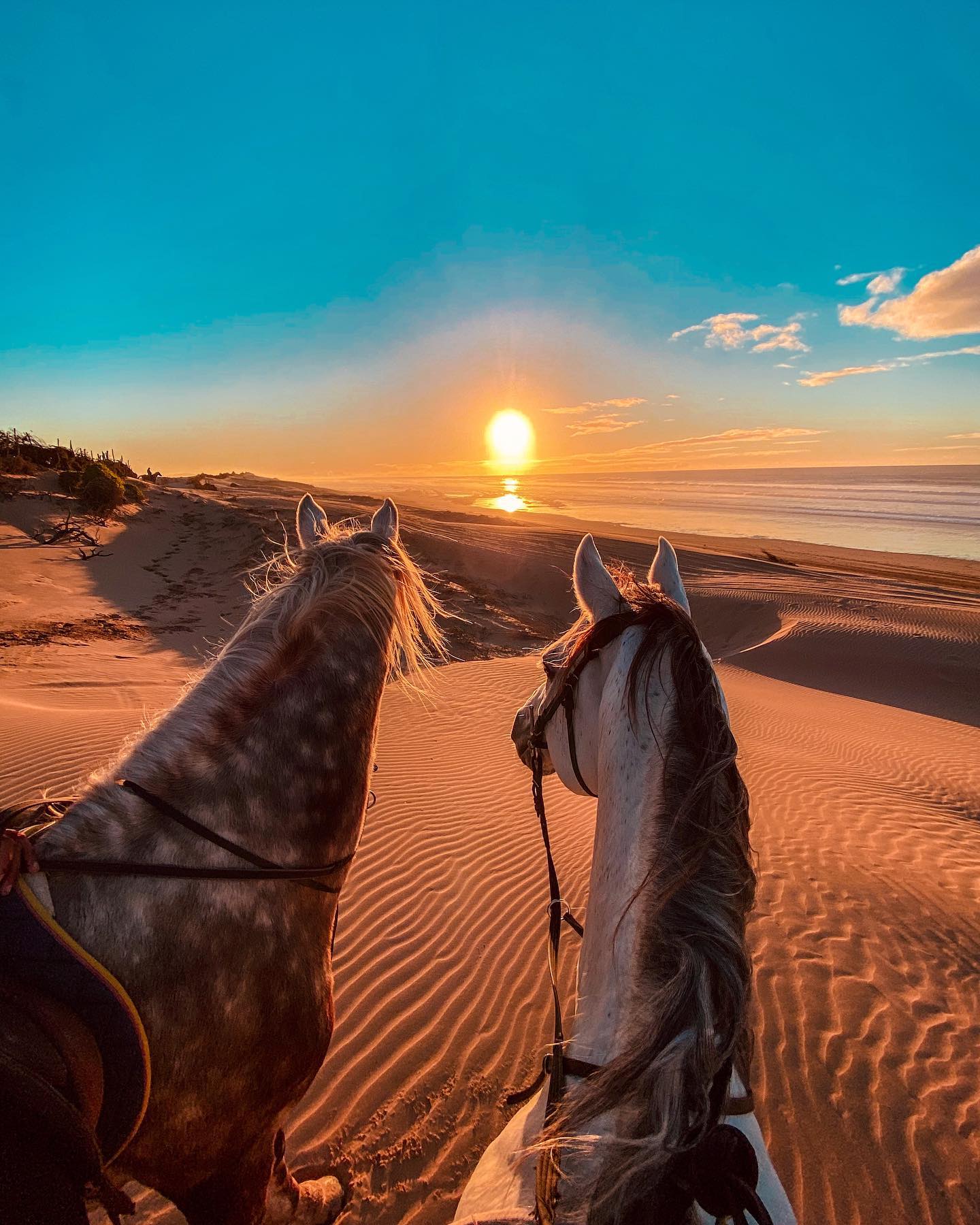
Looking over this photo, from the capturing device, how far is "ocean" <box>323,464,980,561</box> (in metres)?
32.6

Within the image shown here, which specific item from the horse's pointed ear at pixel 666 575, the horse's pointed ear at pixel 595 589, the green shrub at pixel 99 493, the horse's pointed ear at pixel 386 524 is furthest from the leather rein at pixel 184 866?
the green shrub at pixel 99 493

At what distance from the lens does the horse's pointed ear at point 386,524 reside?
2.08 metres

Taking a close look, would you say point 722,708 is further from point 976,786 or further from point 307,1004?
point 976,786

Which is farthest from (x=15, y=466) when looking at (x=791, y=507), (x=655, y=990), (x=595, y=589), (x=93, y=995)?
(x=791, y=507)

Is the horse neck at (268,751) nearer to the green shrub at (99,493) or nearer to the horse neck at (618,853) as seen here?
the horse neck at (618,853)

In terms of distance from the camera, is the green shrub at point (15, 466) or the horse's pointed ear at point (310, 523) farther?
the green shrub at point (15, 466)

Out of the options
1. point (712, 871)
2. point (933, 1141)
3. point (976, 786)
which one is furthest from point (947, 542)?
point (712, 871)

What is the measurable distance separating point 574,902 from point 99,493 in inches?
1030

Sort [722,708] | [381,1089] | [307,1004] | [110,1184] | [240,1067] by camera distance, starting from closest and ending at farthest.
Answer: [110,1184], [722,708], [240,1067], [307,1004], [381,1089]

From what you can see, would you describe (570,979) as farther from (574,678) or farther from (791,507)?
(791,507)

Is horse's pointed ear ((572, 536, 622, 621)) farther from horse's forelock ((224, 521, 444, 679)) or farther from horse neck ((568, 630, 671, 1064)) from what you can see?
horse's forelock ((224, 521, 444, 679))

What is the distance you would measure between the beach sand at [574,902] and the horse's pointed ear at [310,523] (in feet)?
9.52

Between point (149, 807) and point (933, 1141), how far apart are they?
3915 millimetres

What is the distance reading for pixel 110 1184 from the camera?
1252 mm
